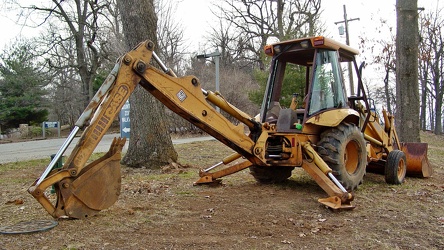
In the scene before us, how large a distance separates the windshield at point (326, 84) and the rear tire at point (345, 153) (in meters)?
0.42

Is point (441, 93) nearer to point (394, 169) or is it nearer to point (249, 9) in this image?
point (249, 9)

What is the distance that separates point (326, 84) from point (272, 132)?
4.17 feet

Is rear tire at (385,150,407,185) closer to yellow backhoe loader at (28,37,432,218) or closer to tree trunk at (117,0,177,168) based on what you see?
yellow backhoe loader at (28,37,432,218)

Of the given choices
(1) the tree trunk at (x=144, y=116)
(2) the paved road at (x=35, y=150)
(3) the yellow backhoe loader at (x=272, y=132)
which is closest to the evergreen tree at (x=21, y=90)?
(2) the paved road at (x=35, y=150)

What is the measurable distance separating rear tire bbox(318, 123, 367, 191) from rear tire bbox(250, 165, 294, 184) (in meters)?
1.08

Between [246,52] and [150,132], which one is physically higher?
[246,52]

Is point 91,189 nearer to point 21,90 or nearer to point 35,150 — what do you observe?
point 35,150

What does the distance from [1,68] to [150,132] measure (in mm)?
27726

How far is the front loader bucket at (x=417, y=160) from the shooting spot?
8469 millimetres

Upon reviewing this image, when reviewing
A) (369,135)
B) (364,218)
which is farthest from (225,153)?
(364,218)

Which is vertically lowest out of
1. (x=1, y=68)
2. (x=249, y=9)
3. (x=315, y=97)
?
(x=315, y=97)

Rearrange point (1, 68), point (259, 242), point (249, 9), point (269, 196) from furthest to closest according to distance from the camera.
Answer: point (249, 9), point (1, 68), point (269, 196), point (259, 242)

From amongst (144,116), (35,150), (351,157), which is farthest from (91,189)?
(35,150)

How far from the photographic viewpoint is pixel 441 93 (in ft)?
110
